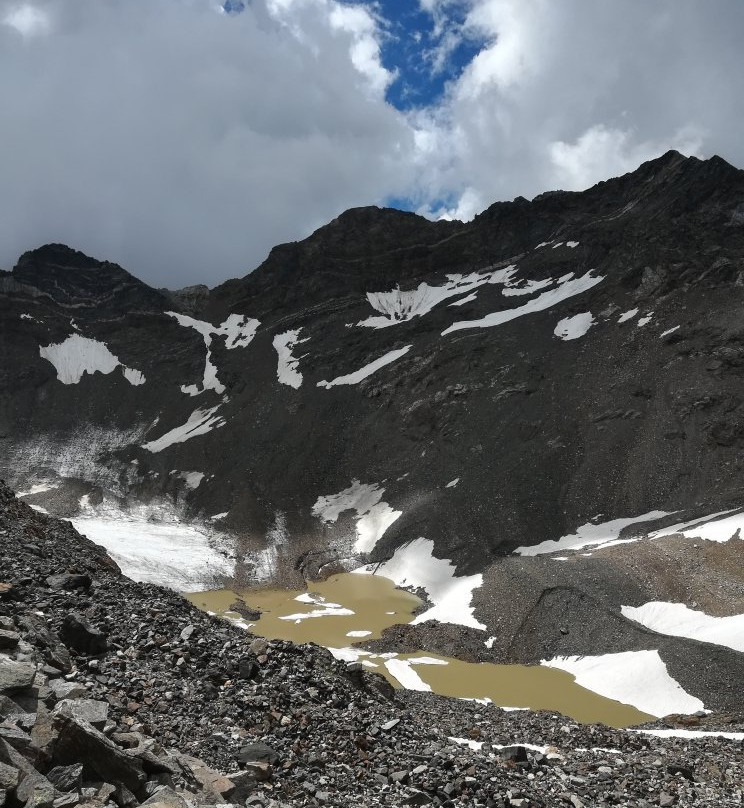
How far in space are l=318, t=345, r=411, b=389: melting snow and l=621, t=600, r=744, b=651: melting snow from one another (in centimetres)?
5529

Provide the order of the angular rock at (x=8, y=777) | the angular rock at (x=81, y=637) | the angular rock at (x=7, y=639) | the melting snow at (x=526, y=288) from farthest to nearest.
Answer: the melting snow at (x=526, y=288) → the angular rock at (x=81, y=637) → the angular rock at (x=7, y=639) → the angular rock at (x=8, y=777)

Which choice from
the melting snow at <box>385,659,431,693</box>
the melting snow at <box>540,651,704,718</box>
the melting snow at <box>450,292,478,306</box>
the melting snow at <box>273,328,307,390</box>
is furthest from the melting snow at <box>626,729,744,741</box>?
the melting snow at <box>450,292,478,306</box>

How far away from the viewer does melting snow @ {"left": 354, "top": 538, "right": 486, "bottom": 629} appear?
41781mm

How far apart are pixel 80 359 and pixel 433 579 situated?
87.1m

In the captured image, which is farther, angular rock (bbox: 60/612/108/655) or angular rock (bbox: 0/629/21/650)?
angular rock (bbox: 60/612/108/655)

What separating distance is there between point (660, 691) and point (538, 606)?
9914 mm

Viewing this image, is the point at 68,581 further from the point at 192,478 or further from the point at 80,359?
the point at 80,359

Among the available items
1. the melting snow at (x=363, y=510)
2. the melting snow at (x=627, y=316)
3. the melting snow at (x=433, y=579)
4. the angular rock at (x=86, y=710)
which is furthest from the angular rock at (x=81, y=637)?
the melting snow at (x=627, y=316)

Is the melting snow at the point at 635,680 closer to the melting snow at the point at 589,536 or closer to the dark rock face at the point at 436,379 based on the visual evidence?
the melting snow at the point at 589,536

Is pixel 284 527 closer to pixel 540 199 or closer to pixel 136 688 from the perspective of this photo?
pixel 136 688

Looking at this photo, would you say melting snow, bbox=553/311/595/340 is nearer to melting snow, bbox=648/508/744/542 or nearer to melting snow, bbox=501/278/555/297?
melting snow, bbox=501/278/555/297

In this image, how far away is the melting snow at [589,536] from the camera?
4638cm

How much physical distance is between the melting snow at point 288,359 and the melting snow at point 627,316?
1755 inches

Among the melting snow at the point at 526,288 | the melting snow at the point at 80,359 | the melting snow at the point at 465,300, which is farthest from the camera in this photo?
the melting snow at the point at 80,359
